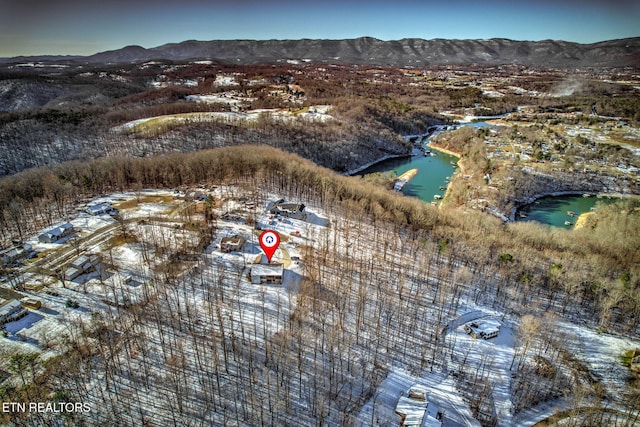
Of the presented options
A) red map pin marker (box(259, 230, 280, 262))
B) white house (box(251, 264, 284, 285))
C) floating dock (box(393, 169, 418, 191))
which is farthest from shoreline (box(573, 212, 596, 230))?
white house (box(251, 264, 284, 285))

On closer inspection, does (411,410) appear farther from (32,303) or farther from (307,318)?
(32,303)

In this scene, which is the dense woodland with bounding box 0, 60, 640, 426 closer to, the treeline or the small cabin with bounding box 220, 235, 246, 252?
the treeline

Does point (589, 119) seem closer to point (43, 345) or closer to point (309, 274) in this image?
point (309, 274)

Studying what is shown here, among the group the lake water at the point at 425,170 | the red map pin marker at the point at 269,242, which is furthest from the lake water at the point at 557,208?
the red map pin marker at the point at 269,242

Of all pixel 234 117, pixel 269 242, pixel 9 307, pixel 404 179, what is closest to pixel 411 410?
pixel 269 242

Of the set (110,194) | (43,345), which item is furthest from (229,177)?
(43,345)

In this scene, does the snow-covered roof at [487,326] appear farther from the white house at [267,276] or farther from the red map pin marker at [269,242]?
the red map pin marker at [269,242]

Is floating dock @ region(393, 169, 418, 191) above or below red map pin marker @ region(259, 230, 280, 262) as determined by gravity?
below
